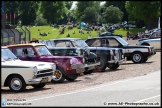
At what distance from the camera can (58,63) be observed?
18250 mm

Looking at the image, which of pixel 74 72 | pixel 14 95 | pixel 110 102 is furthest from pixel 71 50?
pixel 110 102

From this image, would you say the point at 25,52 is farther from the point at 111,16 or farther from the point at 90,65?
the point at 111,16

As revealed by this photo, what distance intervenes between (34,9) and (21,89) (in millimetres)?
85266

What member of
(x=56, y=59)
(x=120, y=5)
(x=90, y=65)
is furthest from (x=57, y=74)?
(x=120, y=5)

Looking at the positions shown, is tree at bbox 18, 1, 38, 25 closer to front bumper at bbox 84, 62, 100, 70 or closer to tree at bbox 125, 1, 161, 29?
tree at bbox 125, 1, 161, 29

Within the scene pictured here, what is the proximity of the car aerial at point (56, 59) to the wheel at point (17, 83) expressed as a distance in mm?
2915

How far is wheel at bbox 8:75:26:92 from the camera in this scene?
15.5m

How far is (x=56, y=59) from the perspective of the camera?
60.3ft

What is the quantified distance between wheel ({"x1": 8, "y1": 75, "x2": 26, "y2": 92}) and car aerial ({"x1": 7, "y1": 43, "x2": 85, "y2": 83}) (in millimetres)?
2915

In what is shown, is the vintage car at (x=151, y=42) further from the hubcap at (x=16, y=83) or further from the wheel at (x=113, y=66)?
the hubcap at (x=16, y=83)

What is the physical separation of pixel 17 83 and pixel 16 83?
0.03 m

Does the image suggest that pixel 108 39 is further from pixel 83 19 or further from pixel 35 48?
pixel 83 19

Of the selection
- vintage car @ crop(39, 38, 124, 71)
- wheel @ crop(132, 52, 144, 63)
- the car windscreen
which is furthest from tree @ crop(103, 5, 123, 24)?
the car windscreen

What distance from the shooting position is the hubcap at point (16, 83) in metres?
15.6
